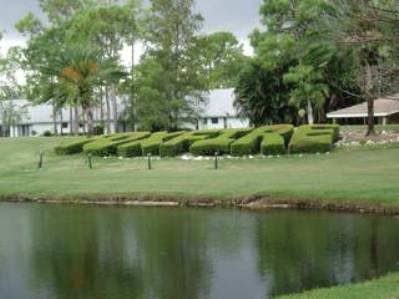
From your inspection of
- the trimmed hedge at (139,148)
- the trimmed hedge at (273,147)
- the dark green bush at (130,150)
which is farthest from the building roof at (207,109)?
the trimmed hedge at (273,147)

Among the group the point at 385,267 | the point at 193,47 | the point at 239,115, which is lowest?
the point at 385,267

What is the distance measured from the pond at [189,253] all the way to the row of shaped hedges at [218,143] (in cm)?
1481

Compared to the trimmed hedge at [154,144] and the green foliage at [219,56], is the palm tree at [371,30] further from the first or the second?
the green foliage at [219,56]

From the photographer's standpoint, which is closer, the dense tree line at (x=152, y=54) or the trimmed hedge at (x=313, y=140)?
the trimmed hedge at (x=313, y=140)

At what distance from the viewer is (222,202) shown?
26.2 meters

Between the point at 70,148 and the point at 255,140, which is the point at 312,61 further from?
the point at 70,148

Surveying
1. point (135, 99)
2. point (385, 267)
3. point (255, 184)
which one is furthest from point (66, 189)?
point (135, 99)

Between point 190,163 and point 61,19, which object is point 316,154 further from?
point 61,19

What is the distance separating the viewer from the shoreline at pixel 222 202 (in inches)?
931

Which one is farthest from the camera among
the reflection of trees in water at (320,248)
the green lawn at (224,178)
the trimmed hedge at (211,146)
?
the trimmed hedge at (211,146)

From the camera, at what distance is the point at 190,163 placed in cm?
3784

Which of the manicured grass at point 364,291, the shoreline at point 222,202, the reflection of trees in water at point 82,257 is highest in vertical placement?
the shoreline at point 222,202

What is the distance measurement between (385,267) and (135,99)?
51891 millimetres

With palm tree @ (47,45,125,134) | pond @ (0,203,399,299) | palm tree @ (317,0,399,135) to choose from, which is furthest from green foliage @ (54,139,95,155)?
palm tree @ (317,0,399,135)
